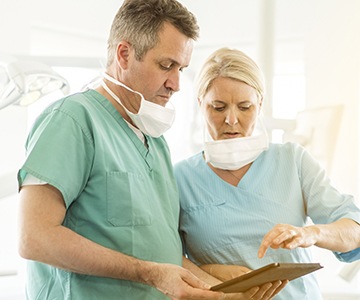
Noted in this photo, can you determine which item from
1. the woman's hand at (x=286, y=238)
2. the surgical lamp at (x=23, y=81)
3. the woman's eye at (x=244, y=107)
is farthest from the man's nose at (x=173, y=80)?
the surgical lamp at (x=23, y=81)

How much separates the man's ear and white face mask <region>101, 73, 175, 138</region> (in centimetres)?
4

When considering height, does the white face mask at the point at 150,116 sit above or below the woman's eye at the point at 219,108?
above

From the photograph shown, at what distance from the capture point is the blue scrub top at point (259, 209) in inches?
56.7

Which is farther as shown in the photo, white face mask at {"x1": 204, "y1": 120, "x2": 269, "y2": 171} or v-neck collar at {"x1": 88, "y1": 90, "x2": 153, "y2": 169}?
white face mask at {"x1": 204, "y1": 120, "x2": 269, "y2": 171}

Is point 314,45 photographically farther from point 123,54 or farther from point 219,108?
point 123,54

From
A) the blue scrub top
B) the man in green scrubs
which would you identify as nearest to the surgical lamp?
the man in green scrubs

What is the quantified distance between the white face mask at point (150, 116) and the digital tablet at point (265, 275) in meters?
0.42

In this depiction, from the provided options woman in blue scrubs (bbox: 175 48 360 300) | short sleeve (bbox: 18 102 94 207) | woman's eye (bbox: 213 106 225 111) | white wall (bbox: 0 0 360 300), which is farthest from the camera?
white wall (bbox: 0 0 360 300)

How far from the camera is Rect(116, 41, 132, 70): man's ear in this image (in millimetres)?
1315

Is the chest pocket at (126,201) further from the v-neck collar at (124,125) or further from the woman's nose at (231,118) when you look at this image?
the woman's nose at (231,118)

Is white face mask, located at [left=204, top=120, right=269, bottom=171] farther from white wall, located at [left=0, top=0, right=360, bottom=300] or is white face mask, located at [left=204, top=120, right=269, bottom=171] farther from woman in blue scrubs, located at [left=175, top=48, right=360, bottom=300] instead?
white wall, located at [left=0, top=0, right=360, bottom=300]

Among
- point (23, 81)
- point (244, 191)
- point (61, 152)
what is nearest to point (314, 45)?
point (244, 191)

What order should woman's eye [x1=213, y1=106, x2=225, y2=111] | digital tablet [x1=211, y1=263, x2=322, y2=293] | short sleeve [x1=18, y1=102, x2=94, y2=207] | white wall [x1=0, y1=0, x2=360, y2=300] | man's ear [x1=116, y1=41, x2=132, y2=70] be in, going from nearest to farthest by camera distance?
digital tablet [x1=211, y1=263, x2=322, y2=293] < short sleeve [x1=18, y1=102, x2=94, y2=207] < man's ear [x1=116, y1=41, x2=132, y2=70] < woman's eye [x1=213, y1=106, x2=225, y2=111] < white wall [x1=0, y1=0, x2=360, y2=300]

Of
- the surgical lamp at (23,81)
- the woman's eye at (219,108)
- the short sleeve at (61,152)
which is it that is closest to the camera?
the short sleeve at (61,152)
